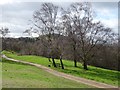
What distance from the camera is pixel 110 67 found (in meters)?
62.9

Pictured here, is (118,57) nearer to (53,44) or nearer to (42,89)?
(53,44)

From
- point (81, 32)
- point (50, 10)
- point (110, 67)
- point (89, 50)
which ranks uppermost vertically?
point (50, 10)

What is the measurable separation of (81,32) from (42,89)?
27463mm

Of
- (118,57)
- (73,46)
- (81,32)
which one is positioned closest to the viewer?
(81,32)

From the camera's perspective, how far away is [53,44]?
43.1m

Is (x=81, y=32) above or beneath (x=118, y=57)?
above

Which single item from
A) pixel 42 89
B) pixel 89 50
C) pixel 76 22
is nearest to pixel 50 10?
pixel 76 22

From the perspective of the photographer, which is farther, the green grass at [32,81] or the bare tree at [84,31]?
the bare tree at [84,31]

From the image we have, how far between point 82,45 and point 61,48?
3.54 meters

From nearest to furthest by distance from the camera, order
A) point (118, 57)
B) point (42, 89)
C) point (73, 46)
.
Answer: point (42, 89) → point (73, 46) → point (118, 57)

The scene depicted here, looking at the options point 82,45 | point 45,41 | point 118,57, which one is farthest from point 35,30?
point 118,57

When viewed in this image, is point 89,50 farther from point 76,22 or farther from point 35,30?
point 35,30

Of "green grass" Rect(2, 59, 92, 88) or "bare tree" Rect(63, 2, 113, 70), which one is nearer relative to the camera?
"green grass" Rect(2, 59, 92, 88)

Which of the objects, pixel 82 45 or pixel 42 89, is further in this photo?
pixel 82 45
